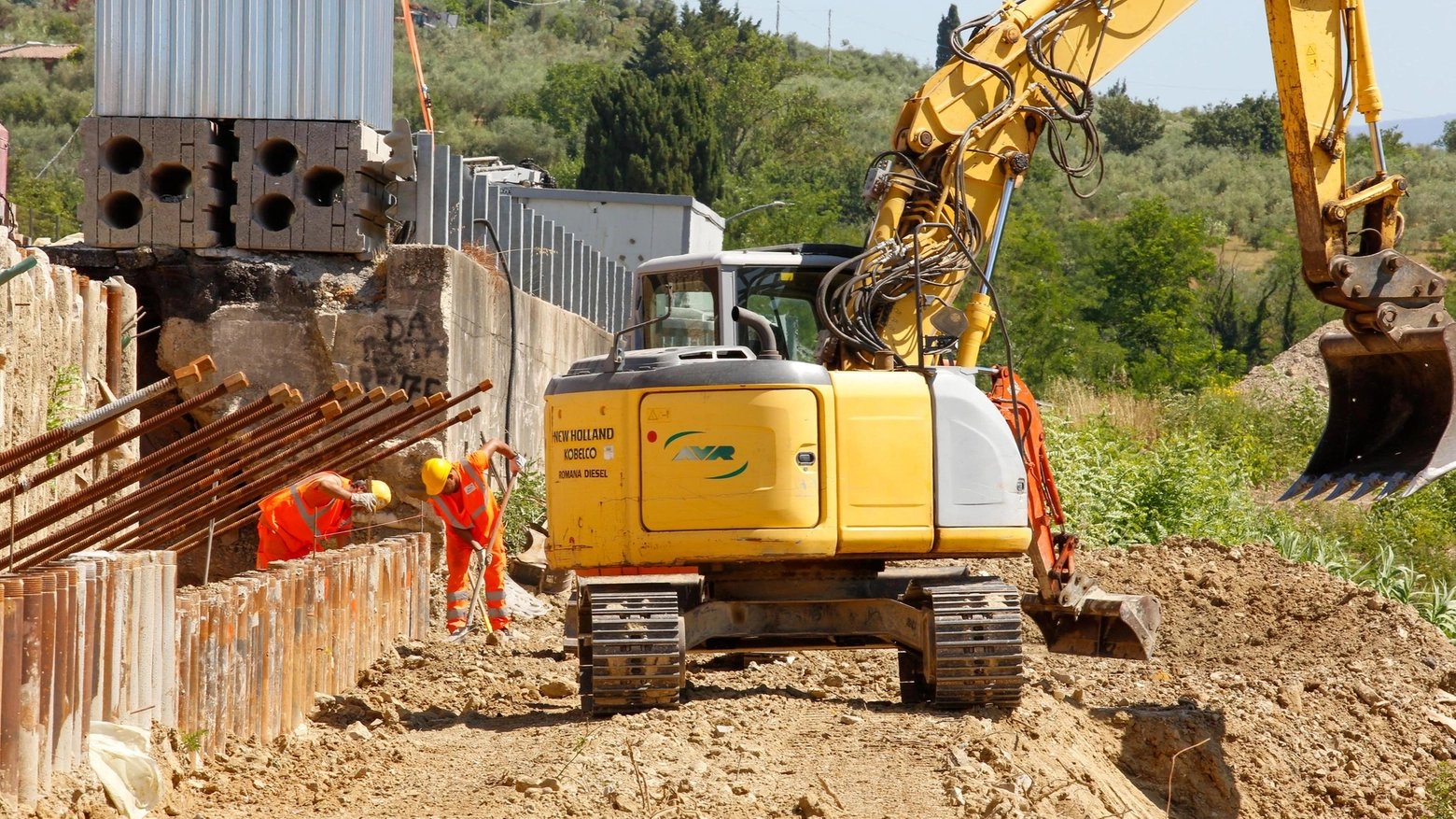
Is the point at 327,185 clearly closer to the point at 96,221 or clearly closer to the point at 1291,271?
the point at 96,221

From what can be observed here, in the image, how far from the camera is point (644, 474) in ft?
25.5

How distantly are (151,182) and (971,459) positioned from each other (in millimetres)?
7349

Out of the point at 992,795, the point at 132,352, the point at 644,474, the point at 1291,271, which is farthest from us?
the point at 1291,271

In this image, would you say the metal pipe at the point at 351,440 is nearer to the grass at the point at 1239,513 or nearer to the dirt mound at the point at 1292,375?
the grass at the point at 1239,513

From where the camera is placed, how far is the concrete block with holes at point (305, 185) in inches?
483

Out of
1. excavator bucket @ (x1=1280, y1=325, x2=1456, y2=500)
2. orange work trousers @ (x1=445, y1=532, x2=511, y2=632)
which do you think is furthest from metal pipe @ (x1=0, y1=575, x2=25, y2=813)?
orange work trousers @ (x1=445, y1=532, x2=511, y2=632)

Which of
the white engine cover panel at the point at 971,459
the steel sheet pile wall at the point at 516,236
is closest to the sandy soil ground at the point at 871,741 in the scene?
the white engine cover panel at the point at 971,459

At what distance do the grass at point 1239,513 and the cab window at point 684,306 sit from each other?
8010 mm

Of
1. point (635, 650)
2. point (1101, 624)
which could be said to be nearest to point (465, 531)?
point (635, 650)

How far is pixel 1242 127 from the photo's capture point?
7156 cm

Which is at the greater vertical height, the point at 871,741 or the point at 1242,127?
the point at 1242,127

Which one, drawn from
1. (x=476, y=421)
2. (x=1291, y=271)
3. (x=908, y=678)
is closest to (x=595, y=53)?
(x=1291, y=271)

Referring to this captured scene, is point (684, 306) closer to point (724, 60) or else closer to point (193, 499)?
point (193, 499)

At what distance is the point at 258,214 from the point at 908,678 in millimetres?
6578
